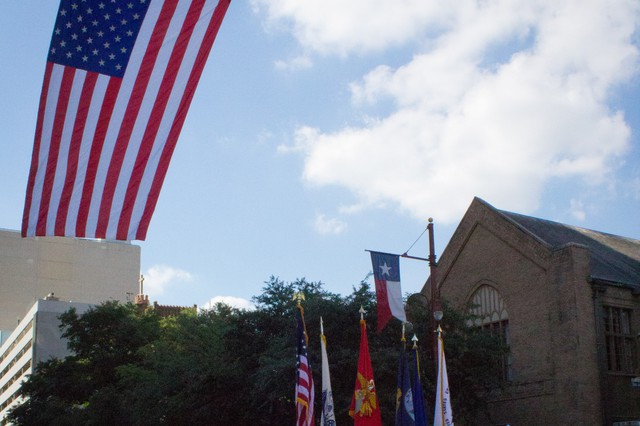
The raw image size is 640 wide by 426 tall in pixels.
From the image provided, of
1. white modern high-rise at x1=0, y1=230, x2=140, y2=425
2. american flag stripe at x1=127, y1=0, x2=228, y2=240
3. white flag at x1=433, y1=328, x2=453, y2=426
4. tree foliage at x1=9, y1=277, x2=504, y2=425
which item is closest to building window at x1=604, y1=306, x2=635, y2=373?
tree foliage at x1=9, y1=277, x2=504, y2=425

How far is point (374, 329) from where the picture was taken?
30.2 m

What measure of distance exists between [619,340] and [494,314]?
5.18 meters

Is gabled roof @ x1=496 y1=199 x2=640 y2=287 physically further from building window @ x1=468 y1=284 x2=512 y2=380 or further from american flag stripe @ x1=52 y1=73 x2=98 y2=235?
american flag stripe @ x1=52 y1=73 x2=98 y2=235

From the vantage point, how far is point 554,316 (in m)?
32.5

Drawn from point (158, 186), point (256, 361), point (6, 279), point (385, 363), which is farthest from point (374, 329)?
point (6, 279)

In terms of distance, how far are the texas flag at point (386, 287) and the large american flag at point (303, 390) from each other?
2.30 m

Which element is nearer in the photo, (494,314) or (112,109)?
(112,109)

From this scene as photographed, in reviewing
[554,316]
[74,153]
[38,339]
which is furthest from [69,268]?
[74,153]

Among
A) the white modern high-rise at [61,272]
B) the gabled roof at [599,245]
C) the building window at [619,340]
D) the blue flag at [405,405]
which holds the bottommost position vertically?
the blue flag at [405,405]

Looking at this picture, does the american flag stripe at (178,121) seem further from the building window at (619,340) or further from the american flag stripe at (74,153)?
the building window at (619,340)

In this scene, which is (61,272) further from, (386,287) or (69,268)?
(386,287)

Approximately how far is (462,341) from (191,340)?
1478 cm

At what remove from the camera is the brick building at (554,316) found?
103ft

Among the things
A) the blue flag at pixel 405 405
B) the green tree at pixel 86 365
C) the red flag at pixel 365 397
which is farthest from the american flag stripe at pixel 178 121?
the green tree at pixel 86 365
